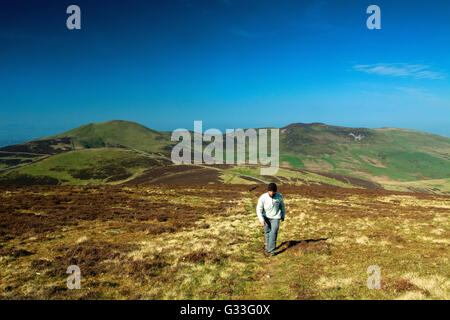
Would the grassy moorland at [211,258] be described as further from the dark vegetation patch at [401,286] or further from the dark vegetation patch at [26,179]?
the dark vegetation patch at [26,179]

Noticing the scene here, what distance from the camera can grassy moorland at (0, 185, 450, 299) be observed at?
8.64 m

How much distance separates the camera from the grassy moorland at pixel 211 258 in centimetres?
864

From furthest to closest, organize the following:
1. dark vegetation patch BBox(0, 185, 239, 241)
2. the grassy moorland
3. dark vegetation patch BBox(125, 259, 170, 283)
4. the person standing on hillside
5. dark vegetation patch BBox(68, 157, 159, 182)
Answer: dark vegetation patch BBox(68, 157, 159, 182) → dark vegetation patch BBox(0, 185, 239, 241) → the person standing on hillside → dark vegetation patch BBox(125, 259, 170, 283) → the grassy moorland

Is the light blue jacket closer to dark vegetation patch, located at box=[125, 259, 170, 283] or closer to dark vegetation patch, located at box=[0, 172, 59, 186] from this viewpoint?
dark vegetation patch, located at box=[125, 259, 170, 283]

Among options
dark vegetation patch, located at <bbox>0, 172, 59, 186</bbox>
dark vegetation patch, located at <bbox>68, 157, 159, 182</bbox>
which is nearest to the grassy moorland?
dark vegetation patch, located at <bbox>68, 157, 159, 182</bbox>

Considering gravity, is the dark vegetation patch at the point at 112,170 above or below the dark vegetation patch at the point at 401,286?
below

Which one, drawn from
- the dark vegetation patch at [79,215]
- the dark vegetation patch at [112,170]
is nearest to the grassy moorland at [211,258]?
the dark vegetation patch at [79,215]

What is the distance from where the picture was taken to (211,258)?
12172 millimetres

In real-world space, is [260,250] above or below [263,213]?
below

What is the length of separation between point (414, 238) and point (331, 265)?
927 cm

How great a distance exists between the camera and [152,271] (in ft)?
33.9
